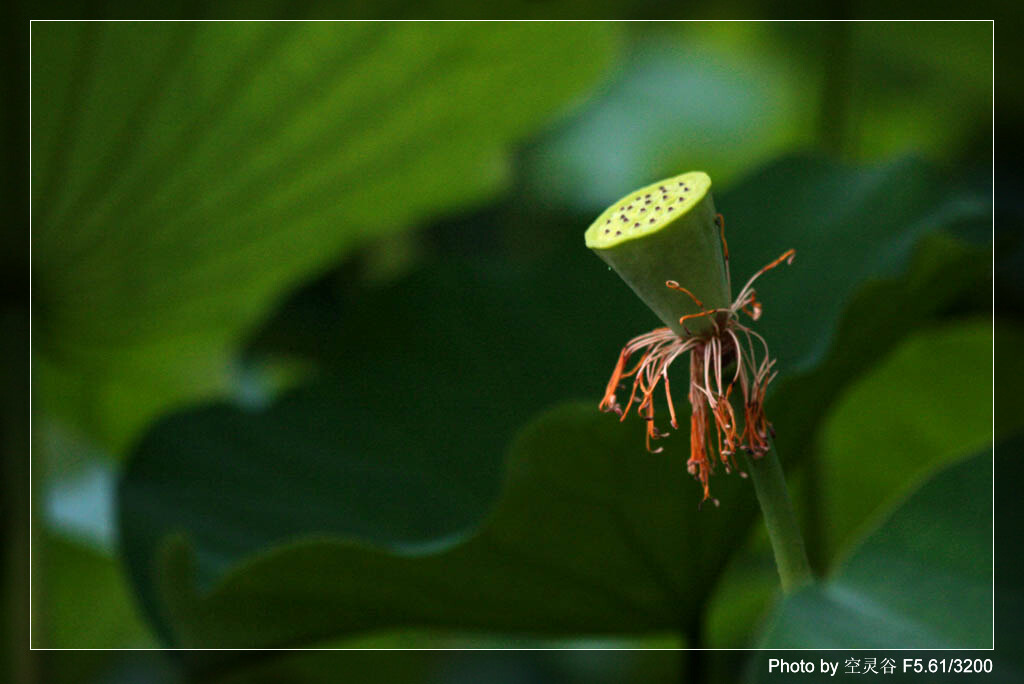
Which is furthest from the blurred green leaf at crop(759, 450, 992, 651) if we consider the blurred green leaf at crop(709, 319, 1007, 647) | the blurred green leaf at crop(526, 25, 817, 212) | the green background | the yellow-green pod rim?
the blurred green leaf at crop(526, 25, 817, 212)

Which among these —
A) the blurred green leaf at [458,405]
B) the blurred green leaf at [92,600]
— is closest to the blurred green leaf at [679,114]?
the blurred green leaf at [458,405]

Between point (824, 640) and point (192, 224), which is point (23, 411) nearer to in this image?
point (192, 224)

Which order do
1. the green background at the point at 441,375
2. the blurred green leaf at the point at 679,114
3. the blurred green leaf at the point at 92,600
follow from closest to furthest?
1. the green background at the point at 441,375
2. the blurred green leaf at the point at 92,600
3. the blurred green leaf at the point at 679,114

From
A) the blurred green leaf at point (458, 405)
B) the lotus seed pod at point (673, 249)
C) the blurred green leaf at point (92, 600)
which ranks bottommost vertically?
the blurred green leaf at point (92, 600)

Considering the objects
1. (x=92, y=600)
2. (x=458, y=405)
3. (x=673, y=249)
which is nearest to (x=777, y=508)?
(x=673, y=249)

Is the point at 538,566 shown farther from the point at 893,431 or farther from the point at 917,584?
the point at 893,431

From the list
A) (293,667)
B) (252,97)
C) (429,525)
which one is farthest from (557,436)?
(293,667)

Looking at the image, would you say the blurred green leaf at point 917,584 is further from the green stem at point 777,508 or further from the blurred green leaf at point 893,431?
the blurred green leaf at point 893,431
